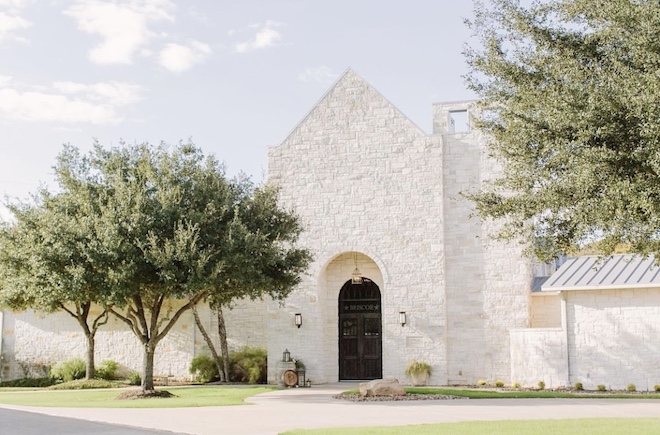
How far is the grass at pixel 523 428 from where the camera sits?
42.3 feet

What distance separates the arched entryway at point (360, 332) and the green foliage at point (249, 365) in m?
2.73

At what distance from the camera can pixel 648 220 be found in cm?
1319

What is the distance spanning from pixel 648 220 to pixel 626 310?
38.6 ft

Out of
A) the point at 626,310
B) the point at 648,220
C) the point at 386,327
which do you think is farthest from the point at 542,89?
the point at 386,327

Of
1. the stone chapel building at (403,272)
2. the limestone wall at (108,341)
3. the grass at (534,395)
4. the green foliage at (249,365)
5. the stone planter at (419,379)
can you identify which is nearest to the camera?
the grass at (534,395)

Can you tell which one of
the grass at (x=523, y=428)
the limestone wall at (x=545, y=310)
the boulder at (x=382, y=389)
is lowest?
the grass at (x=523, y=428)

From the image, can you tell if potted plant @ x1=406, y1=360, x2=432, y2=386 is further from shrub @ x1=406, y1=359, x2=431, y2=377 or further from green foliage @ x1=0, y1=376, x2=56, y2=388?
green foliage @ x1=0, y1=376, x2=56, y2=388

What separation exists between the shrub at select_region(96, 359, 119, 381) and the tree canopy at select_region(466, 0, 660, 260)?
18585 mm

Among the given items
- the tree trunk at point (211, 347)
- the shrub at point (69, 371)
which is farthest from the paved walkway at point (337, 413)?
the shrub at point (69, 371)

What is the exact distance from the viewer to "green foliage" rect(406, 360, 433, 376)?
26234 millimetres

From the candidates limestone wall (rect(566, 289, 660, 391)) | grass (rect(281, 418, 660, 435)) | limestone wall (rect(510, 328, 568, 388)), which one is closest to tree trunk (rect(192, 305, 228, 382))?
limestone wall (rect(510, 328, 568, 388))

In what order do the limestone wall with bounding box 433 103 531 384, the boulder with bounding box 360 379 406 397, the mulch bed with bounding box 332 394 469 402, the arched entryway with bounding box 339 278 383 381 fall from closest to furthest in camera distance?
the mulch bed with bounding box 332 394 469 402 → the boulder with bounding box 360 379 406 397 → the limestone wall with bounding box 433 103 531 384 → the arched entryway with bounding box 339 278 383 381

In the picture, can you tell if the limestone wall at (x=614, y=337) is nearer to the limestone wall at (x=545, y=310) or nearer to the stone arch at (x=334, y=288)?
the limestone wall at (x=545, y=310)

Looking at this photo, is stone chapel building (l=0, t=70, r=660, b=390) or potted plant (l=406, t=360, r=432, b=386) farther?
potted plant (l=406, t=360, r=432, b=386)
